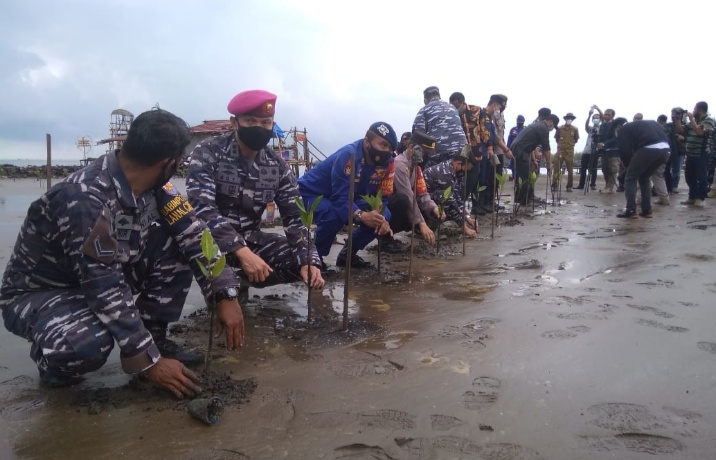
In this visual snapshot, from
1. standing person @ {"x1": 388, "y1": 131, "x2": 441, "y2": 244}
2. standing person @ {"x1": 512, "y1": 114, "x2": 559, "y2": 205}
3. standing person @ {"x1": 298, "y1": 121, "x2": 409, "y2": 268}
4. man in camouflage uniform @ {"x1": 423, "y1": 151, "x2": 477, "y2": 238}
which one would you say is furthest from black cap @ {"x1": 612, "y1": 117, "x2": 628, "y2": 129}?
standing person @ {"x1": 298, "y1": 121, "x2": 409, "y2": 268}

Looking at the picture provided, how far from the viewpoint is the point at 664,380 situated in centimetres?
226

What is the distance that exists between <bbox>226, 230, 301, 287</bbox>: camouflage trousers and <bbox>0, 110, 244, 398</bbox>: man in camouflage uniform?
0.94 m

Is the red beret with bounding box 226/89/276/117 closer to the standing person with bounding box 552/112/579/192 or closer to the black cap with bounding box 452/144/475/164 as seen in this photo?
the black cap with bounding box 452/144/475/164

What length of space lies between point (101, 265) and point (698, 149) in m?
9.81

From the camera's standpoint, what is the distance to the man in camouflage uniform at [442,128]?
680cm

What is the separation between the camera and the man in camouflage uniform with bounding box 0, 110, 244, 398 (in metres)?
2.03

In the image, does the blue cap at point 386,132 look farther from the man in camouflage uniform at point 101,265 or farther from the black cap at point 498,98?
the black cap at point 498,98

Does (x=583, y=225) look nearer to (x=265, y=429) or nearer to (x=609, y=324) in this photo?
(x=609, y=324)

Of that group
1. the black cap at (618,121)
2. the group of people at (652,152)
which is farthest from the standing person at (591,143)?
the black cap at (618,121)

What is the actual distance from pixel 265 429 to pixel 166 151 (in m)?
1.23

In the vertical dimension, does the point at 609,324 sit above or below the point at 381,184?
below

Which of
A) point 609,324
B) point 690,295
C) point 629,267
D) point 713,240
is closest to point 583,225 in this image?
point 713,240

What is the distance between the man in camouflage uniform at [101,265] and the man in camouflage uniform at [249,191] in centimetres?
58

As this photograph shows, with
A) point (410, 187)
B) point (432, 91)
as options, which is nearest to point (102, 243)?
point (410, 187)
